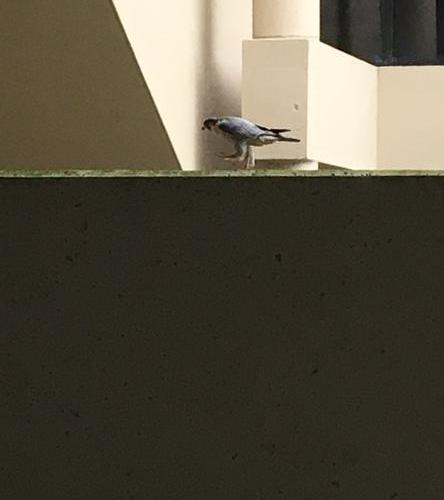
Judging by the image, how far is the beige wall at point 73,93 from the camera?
290 centimetres

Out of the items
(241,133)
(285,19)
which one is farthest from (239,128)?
(285,19)

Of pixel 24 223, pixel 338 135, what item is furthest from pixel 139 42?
pixel 24 223

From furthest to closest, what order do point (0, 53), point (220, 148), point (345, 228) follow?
point (220, 148) → point (0, 53) → point (345, 228)

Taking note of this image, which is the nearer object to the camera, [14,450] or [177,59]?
[14,450]

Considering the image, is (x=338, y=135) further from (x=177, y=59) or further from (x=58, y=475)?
(x=58, y=475)

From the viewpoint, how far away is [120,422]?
1062 mm

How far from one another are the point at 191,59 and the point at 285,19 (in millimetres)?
344

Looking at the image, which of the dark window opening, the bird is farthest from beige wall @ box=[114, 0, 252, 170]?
the dark window opening

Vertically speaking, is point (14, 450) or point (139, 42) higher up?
point (139, 42)

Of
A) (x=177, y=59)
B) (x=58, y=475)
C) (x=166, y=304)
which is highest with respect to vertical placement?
(x=177, y=59)

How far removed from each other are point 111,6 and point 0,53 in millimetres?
329

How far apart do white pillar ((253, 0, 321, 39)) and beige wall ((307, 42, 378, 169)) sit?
0.06 metres

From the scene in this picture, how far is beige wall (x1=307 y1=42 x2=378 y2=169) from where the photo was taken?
3418 mm

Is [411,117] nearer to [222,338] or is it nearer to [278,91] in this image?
[278,91]
